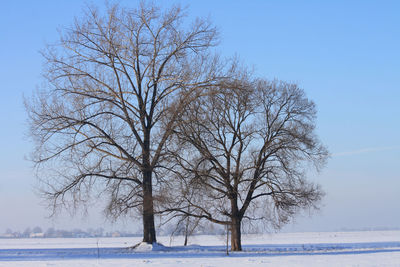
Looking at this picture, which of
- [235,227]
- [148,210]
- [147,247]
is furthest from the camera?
[235,227]

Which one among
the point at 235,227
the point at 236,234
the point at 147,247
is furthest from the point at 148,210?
the point at 236,234

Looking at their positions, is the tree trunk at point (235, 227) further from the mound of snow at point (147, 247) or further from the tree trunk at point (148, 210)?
the tree trunk at point (148, 210)

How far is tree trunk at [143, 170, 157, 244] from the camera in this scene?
2867 centimetres

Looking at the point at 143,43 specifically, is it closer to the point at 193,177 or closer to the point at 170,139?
the point at 170,139

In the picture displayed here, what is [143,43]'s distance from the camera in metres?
30.3

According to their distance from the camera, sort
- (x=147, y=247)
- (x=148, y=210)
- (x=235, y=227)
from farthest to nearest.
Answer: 1. (x=235, y=227)
2. (x=147, y=247)
3. (x=148, y=210)

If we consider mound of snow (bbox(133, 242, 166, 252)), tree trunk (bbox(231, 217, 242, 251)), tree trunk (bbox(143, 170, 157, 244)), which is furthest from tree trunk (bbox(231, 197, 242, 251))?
tree trunk (bbox(143, 170, 157, 244))

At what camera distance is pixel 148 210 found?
2888cm

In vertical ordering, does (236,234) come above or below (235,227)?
below

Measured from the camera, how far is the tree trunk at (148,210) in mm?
28672

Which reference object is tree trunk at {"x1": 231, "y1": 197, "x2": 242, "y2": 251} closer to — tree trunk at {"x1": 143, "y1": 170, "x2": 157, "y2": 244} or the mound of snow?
the mound of snow

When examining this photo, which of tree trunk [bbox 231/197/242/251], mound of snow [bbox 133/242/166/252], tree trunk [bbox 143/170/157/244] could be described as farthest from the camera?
tree trunk [bbox 231/197/242/251]

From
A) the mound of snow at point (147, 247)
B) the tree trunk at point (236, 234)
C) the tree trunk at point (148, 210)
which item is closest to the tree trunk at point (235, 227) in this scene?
the tree trunk at point (236, 234)

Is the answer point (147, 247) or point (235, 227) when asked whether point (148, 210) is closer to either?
point (147, 247)
